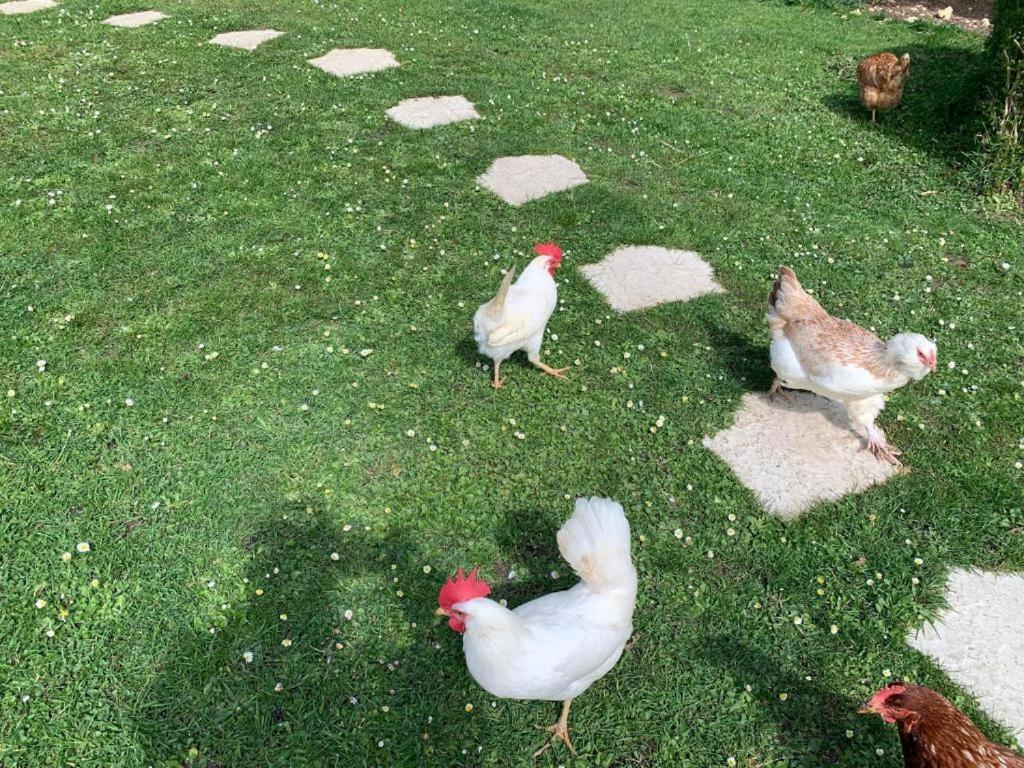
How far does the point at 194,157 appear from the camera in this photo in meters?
6.99

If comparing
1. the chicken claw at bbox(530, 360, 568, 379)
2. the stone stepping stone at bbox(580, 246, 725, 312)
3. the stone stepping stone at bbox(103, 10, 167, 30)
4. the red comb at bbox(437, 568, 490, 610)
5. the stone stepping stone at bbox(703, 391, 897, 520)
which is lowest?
the stone stepping stone at bbox(703, 391, 897, 520)

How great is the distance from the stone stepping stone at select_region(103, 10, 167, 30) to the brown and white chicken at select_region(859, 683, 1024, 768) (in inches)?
508

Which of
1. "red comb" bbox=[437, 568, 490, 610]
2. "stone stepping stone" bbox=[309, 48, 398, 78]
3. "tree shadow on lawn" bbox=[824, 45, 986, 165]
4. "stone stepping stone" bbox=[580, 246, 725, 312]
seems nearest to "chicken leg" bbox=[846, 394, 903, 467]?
"stone stepping stone" bbox=[580, 246, 725, 312]

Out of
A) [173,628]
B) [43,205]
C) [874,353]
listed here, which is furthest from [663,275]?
[43,205]

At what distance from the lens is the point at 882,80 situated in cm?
793

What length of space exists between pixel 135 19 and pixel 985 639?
1364cm

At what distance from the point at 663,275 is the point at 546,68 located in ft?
18.0

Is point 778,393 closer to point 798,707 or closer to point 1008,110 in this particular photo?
point 798,707

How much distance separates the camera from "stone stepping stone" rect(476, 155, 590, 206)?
6.70 m

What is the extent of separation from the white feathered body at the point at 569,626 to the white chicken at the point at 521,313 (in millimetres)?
1646

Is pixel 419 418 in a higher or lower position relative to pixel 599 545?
lower

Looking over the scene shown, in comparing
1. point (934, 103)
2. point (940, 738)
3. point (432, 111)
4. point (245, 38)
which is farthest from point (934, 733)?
point (245, 38)

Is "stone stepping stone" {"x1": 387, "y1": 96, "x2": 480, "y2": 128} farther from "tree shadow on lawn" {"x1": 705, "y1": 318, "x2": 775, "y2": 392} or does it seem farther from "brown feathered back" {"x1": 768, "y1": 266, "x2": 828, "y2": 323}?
"brown feathered back" {"x1": 768, "y1": 266, "x2": 828, "y2": 323}

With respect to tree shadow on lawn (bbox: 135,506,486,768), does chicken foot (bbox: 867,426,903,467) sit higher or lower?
higher
